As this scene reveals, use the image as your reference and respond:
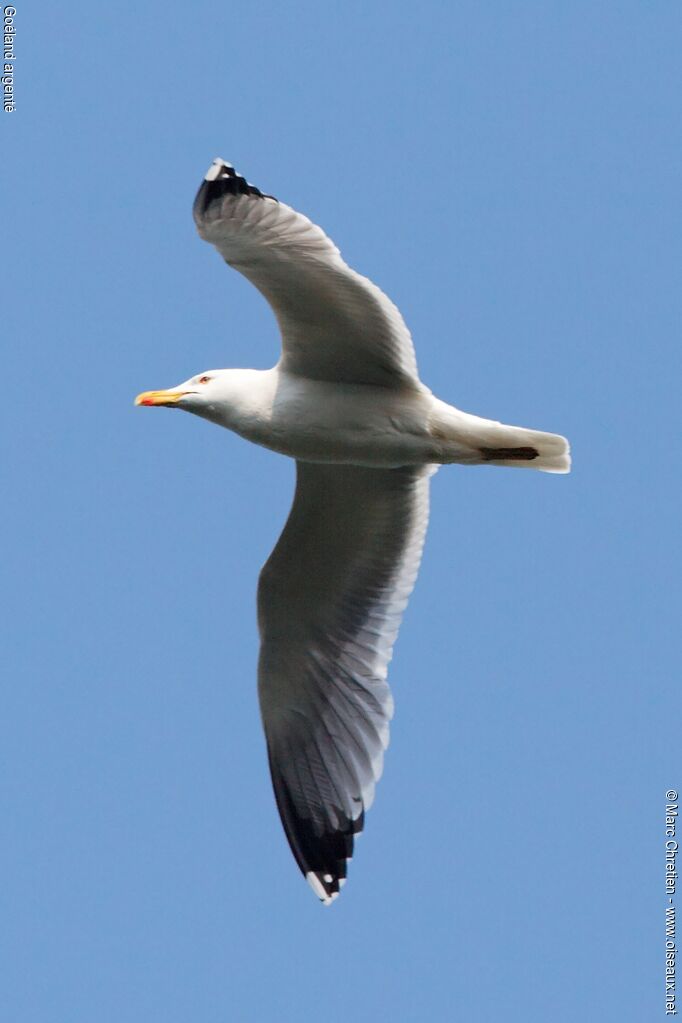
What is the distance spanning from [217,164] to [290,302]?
773mm

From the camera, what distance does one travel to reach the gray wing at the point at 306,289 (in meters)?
9.14

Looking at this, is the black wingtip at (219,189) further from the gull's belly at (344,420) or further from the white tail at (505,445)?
the white tail at (505,445)

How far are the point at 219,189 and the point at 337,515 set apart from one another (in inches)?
93.5

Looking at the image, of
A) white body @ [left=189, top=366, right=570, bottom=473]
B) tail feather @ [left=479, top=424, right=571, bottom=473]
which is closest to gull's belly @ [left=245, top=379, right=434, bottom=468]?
white body @ [left=189, top=366, right=570, bottom=473]

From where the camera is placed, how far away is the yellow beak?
32.8ft

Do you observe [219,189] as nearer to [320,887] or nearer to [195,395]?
[195,395]

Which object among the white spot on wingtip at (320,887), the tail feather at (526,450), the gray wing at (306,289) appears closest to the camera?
the gray wing at (306,289)

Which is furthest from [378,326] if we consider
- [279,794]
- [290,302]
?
[279,794]

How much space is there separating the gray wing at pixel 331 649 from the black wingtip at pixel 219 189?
2.10 meters

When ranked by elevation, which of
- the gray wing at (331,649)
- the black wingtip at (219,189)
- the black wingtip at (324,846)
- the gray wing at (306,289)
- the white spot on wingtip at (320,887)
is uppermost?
the black wingtip at (219,189)

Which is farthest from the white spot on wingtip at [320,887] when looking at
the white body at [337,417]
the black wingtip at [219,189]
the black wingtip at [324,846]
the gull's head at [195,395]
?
the black wingtip at [219,189]

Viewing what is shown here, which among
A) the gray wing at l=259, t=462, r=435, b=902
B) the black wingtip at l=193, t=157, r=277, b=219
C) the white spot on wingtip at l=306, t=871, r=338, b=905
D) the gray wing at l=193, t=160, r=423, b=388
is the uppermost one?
the black wingtip at l=193, t=157, r=277, b=219

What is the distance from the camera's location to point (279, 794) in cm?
1108

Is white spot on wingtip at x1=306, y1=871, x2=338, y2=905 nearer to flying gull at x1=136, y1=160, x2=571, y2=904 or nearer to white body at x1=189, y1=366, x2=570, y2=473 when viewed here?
flying gull at x1=136, y1=160, x2=571, y2=904
